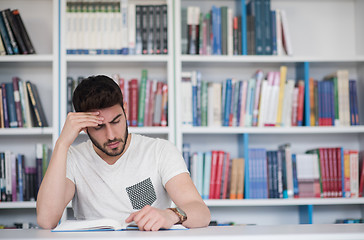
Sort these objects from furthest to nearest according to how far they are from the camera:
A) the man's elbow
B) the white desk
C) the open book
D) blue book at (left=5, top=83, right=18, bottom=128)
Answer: blue book at (left=5, top=83, right=18, bottom=128) → the man's elbow → the open book → the white desk

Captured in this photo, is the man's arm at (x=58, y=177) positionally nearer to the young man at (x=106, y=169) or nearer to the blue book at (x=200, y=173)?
the young man at (x=106, y=169)

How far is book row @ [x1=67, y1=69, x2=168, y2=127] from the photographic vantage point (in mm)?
2924

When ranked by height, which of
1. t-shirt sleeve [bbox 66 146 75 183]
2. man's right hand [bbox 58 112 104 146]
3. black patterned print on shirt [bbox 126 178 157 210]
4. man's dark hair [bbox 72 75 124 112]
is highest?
man's dark hair [bbox 72 75 124 112]

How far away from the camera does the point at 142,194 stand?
1804 mm

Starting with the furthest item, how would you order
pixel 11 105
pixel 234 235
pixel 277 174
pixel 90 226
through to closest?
pixel 277 174
pixel 11 105
pixel 90 226
pixel 234 235

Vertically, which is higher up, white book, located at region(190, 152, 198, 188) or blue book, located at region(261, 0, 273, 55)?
blue book, located at region(261, 0, 273, 55)

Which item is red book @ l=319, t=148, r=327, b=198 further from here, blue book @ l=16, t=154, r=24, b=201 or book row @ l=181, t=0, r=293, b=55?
blue book @ l=16, t=154, r=24, b=201

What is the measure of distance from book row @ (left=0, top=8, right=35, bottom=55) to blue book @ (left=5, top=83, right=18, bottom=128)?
0.21 meters

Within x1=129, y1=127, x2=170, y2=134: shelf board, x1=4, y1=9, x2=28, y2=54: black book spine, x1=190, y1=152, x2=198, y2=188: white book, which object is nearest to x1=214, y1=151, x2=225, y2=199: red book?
x1=190, y1=152, x2=198, y2=188: white book

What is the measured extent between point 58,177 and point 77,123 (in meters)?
0.20

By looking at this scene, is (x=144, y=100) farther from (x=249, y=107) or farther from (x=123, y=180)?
(x=123, y=180)

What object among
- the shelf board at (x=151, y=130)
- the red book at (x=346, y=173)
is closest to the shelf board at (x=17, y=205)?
the shelf board at (x=151, y=130)

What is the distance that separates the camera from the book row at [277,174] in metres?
2.94

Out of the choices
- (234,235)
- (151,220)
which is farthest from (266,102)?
(234,235)
